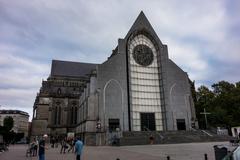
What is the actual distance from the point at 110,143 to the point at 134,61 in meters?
19.7

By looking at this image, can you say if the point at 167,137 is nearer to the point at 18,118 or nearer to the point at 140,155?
the point at 140,155

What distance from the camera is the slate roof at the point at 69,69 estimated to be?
7250cm

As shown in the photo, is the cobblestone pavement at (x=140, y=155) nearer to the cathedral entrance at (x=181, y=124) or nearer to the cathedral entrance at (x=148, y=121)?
the cathedral entrance at (x=148, y=121)

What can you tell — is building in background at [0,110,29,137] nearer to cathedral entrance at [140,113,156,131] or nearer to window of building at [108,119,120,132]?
window of building at [108,119,120,132]

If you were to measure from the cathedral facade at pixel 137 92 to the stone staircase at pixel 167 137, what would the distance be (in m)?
4.74

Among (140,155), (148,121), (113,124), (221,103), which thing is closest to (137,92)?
(148,121)

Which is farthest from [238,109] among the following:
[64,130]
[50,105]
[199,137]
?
[50,105]

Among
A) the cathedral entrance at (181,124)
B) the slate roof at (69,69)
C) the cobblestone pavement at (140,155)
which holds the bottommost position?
the cobblestone pavement at (140,155)

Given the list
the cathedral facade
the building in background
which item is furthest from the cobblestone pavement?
the building in background

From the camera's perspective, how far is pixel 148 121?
148 ft

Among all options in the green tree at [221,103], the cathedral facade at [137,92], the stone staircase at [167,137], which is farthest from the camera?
the green tree at [221,103]

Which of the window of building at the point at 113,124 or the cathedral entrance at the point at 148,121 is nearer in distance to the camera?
the window of building at the point at 113,124

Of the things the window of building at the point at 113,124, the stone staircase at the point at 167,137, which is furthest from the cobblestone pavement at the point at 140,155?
the window of building at the point at 113,124

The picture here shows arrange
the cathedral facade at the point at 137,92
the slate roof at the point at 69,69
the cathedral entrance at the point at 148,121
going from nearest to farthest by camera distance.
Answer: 1. the cathedral facade at the point at 137,92
2. the cathedral entrance at the point at 148,121
3. the slate roof at the point at 69,69
